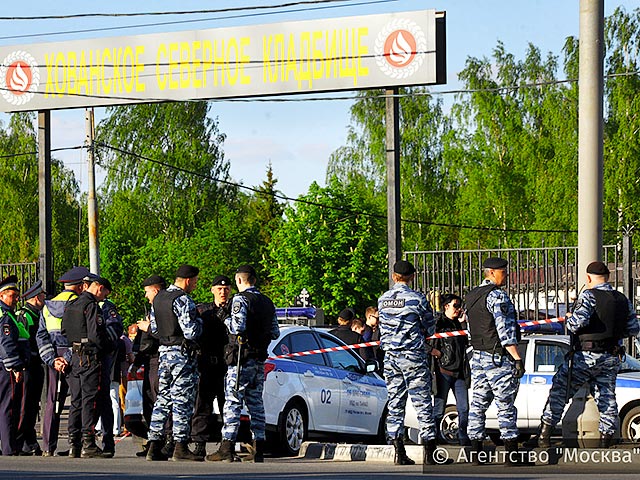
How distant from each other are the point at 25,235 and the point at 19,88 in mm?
48012

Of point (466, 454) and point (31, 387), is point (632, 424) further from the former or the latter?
point (31, 387)

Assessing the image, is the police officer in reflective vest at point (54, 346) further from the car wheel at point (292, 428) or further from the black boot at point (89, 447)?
the car wheel at point (292, 428)

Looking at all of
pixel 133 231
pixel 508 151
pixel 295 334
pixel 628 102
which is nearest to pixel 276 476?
pixel 295 334

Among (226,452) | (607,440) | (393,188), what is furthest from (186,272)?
(393,188)

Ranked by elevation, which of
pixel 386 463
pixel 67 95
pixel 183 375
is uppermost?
pixel 67 95

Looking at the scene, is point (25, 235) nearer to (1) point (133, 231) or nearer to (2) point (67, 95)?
(1) point (133, 231)

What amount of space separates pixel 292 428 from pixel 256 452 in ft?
4.72

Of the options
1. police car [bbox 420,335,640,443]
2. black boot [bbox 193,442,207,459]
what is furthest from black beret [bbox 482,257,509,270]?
black boot [bbox 193,442,207,459]

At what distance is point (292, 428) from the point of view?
46.1 ft

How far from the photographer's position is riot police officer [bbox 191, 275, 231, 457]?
12930 millimetres

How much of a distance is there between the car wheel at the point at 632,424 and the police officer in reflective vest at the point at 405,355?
3.77m

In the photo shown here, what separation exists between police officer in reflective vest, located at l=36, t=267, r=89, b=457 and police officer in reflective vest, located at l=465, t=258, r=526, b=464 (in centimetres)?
449

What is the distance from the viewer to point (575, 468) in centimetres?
1148

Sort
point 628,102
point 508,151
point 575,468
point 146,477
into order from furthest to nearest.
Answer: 1. point 508,151
2. point 628,102
3. point 575,468
4. point 146,477
